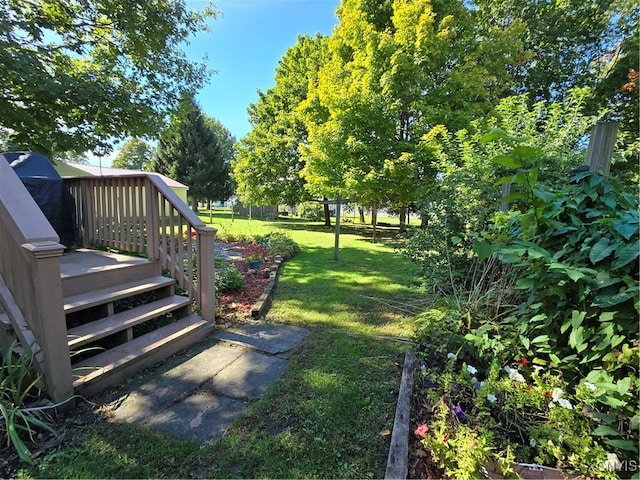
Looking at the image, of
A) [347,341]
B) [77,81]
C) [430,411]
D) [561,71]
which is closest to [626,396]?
[430,411]

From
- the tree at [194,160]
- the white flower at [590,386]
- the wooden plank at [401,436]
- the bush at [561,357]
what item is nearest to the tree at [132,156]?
the tree at [194,160]

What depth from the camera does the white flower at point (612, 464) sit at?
1.41m

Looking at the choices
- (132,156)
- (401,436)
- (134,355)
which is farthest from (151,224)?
(132,156)

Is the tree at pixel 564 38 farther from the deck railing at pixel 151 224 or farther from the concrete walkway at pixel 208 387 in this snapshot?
the concrete walkway at pixel 208 387

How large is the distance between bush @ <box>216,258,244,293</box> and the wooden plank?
10.7ft

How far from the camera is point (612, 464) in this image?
1416 millimetres

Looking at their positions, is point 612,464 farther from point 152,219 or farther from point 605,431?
point 152,219

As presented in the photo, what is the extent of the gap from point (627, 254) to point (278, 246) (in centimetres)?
691

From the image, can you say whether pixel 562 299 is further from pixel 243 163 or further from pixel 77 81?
pixel 243 163

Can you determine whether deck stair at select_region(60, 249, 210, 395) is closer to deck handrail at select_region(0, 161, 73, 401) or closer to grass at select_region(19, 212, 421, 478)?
deck handrail at select_region(0, 161, 73, 401)

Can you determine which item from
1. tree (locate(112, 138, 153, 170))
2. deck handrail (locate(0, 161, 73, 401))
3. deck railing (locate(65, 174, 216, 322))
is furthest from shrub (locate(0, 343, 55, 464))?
tree (locate(112, 138, 153, 170))

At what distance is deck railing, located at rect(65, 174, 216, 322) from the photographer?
3.39 meters

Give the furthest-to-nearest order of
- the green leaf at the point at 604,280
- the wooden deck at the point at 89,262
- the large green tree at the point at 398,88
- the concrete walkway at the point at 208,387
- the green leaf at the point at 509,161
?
the large green tree at the point at 398,88, the wooden deck at the point at 89,262, the concrete walkway at the point at 208,387, the green leaf at the point at 509,161, the green leaf at the point at 604,280

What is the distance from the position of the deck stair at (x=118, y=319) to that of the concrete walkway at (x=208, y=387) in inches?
8.5
